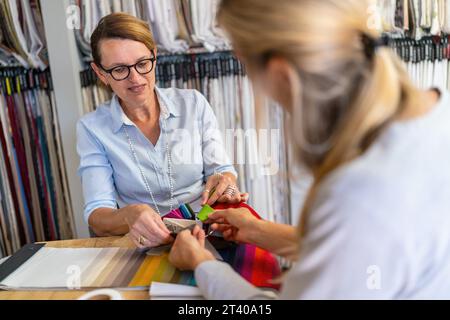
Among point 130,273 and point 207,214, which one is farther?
point 207,214

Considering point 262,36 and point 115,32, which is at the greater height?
point 115,32

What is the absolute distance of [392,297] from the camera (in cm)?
75

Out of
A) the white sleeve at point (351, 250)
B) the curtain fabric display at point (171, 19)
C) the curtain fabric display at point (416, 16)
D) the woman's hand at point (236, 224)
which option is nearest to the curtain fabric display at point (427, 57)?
the curtain fabric display at point (416, 16)

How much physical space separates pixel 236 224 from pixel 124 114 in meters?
0.74

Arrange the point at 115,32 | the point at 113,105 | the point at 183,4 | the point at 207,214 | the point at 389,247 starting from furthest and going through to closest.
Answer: the point at 183,4
the point at 113,105
the point at 115,32
the point at 207,214
the point at 389,247

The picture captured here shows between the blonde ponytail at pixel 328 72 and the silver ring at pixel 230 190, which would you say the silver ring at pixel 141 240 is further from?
the blonde ponytail at pixel 328 72

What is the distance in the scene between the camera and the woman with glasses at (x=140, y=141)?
1561mm

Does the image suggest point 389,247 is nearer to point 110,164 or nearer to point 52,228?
point 110,164

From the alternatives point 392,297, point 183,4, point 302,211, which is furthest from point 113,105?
point 392,297

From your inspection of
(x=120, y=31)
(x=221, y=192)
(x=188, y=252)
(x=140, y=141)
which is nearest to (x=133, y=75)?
(x=120, y=31)

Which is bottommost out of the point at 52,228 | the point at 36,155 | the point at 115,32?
the point at 52,228

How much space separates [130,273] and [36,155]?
4.51 feet

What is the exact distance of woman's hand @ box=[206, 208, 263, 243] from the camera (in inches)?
45.0

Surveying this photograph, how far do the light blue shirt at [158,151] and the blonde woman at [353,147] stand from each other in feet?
3.35
